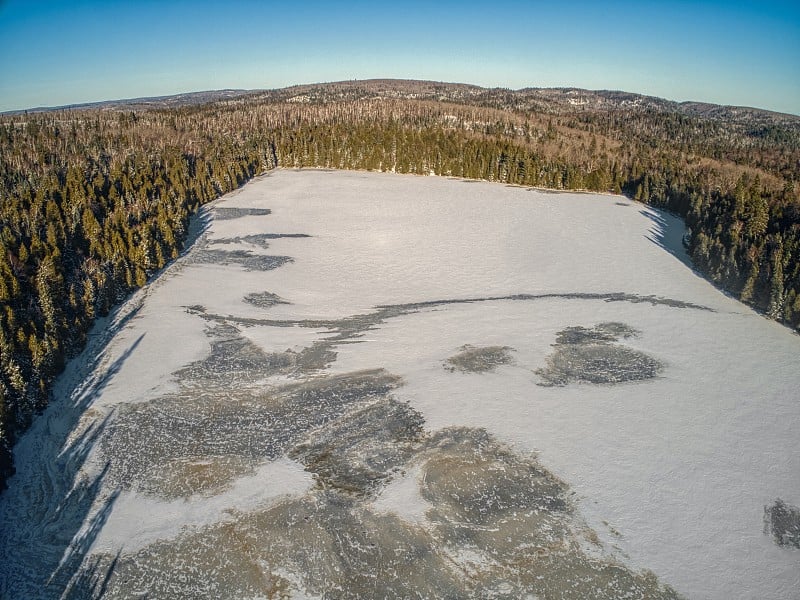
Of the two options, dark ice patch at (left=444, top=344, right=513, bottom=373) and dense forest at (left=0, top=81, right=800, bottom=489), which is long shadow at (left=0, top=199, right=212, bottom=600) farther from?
dark ice patch at (left=444, top=344, right=513, bottom=373)

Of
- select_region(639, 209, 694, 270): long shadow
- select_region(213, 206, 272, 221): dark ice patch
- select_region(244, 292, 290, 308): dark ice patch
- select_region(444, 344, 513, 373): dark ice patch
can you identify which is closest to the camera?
select_region(444, 344, 513, 373): dark ice patch

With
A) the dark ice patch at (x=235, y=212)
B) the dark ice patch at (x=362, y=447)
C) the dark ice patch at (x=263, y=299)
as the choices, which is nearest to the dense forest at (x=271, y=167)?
the dark ice patch at (x=235, y=212)

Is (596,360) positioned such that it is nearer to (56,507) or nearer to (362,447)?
(362,447)

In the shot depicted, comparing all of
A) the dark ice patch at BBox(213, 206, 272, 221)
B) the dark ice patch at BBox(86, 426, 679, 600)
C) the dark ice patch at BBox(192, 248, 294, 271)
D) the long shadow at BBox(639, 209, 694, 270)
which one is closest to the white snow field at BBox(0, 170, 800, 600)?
the dark ice patch at BBox(86, 426, 679, 600)

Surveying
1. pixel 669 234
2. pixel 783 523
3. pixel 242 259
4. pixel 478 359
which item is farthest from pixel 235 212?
pixel 783 523

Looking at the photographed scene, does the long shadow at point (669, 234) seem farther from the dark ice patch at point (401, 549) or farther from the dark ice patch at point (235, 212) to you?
the dark ice patch at point (235, 212)

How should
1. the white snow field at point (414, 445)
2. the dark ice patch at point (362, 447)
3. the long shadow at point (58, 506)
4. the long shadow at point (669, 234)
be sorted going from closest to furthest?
the long shadow at point (58, 506), the white snow field at point (414, 445), the dark ice patch at point (362, 447), the long shadow at point (669, 234)

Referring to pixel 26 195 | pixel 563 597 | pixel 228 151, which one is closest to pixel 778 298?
pixel 563 597
